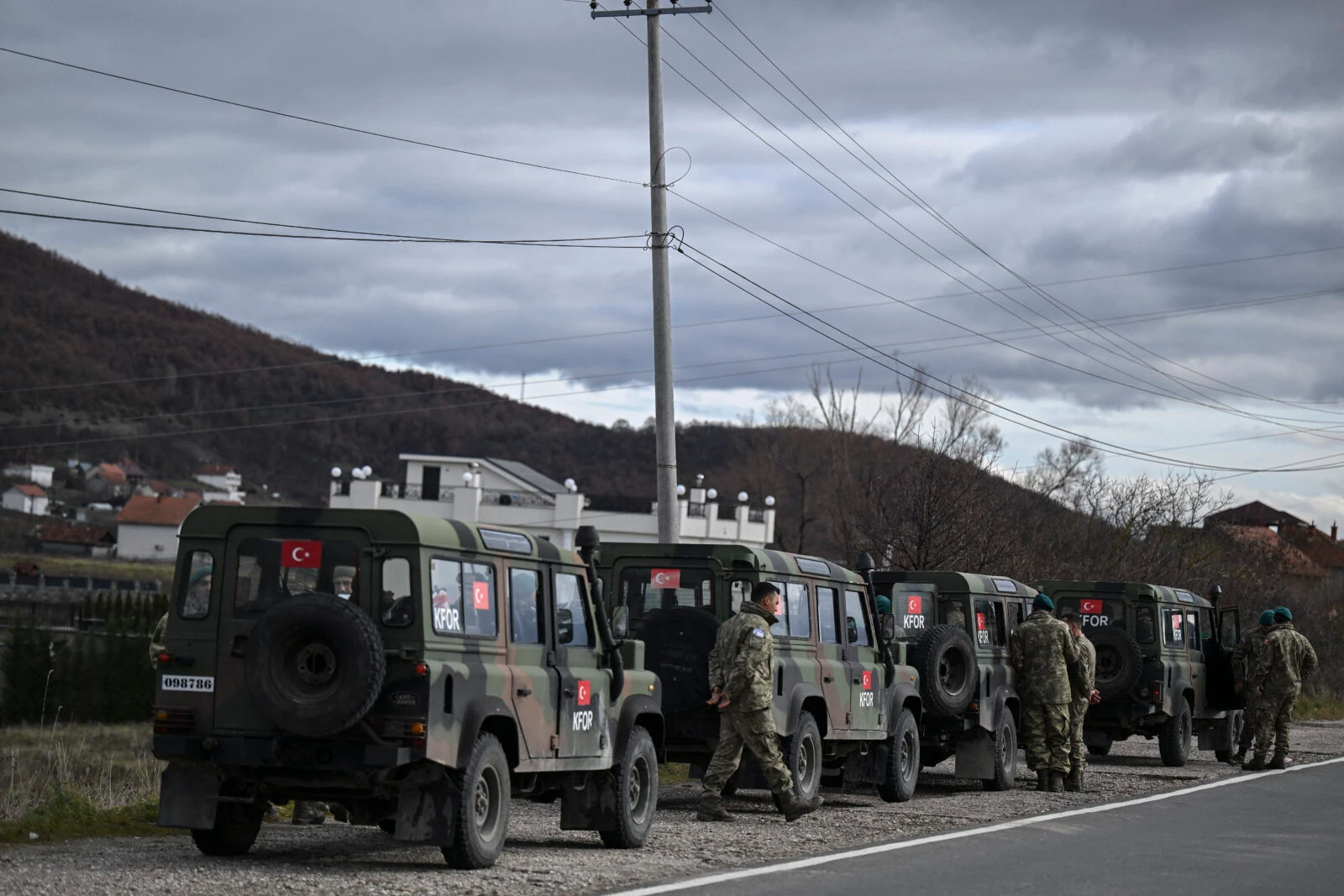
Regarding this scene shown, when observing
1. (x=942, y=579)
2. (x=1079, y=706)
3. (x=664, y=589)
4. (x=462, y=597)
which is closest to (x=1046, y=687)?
(x=1079, y=706)

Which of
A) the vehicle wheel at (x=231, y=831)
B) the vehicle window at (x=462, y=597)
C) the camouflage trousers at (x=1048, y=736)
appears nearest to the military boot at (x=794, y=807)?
the vehicle window at (x=462, y=597)

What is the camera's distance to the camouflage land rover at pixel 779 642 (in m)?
14.3

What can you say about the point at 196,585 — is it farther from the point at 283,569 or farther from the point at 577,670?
the point at 577,670

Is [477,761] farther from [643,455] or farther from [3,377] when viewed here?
[3,377]

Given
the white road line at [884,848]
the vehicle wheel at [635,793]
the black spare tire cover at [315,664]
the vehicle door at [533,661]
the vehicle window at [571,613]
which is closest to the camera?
the black spare tire cover at [315,664]

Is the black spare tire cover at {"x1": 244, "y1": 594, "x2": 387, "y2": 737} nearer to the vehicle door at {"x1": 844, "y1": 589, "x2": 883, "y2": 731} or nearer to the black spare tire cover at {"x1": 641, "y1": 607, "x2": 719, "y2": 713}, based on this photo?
the black spare tire cover at {"x1": 641, "y1": 607, "x2": 719, "y2": 713}

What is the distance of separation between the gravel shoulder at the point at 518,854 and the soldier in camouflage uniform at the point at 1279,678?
5284mm

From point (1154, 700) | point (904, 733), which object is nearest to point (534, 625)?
point (904, 733)

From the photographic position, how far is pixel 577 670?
11.8 m

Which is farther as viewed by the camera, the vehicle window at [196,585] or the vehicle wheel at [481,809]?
the vehicle window at [196,585]

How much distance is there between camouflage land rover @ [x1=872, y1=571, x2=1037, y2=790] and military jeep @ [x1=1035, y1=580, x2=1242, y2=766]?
3262mm

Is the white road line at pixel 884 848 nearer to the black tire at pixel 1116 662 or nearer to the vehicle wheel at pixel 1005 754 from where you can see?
the vehicle wheel at pixel 1005 754

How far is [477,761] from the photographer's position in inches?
404

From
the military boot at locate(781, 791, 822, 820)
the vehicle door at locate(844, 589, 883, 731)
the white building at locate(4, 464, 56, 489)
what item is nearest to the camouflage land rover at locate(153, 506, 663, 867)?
the military boot at locate(781, 791, 822, 820)
